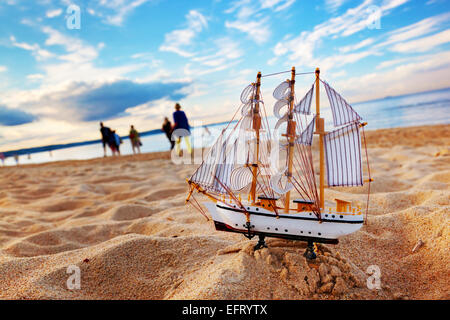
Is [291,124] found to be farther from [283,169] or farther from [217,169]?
[217,169]

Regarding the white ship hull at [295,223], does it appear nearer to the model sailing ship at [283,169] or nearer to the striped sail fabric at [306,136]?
the model sailing ship at [283,169]

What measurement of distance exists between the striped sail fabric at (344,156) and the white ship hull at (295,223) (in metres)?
0.72

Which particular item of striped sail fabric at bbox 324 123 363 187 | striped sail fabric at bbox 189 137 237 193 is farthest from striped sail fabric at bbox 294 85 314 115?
striped sail fabric at bbox 189 137 237 193

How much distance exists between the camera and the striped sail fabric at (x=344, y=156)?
11.7ft

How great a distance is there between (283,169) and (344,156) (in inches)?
35.3

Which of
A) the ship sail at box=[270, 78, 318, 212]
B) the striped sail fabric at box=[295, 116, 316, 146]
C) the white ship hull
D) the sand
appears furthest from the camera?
the striped sail fabric at box=[295, 116, 316, 146]

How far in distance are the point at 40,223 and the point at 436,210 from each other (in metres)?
7.82

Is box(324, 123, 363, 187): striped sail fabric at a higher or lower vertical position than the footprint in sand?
higher

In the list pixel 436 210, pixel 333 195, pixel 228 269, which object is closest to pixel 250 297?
pixel 228 269

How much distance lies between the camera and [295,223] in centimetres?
313

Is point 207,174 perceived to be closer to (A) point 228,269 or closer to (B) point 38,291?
(A) point 228,269

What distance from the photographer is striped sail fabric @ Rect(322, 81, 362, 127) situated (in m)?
3.38

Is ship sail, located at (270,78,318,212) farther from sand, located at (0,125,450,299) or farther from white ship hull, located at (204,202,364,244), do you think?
sand, located at (0,125,450,299)

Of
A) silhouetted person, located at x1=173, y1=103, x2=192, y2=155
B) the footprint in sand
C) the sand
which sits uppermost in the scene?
silhouetted person, located at x1=173, y1=103, x2=192, y2=155
